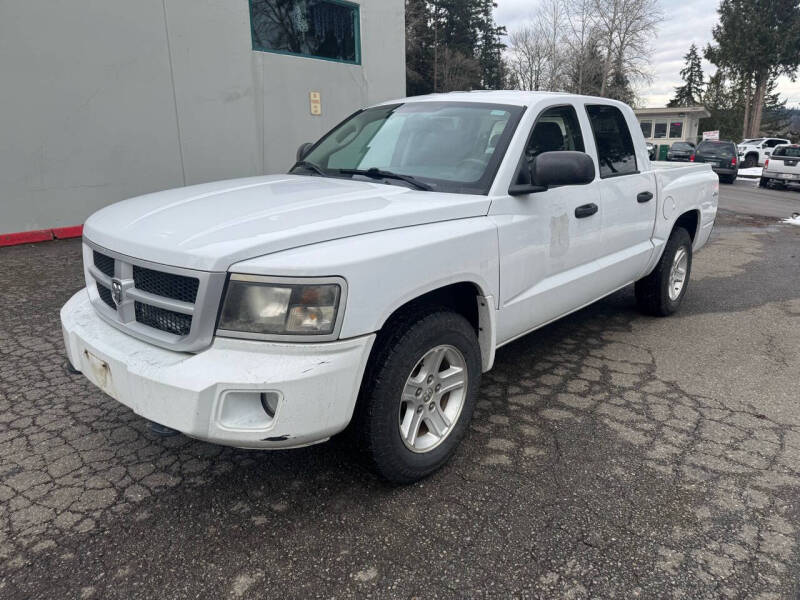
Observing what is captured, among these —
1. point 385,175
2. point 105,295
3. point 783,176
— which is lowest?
point 783,176

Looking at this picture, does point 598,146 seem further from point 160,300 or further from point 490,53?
point 490,53

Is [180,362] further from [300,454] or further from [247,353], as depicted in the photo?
[300,454]

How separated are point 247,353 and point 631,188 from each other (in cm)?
321

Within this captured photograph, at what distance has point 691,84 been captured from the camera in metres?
76.2

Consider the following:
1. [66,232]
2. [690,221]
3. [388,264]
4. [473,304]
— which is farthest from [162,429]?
[66,232]

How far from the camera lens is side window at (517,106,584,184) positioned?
341 cm

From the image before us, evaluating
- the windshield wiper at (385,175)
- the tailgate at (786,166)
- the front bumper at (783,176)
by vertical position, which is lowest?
the front bumper at (783,176)

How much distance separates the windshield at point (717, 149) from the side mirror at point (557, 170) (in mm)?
27077

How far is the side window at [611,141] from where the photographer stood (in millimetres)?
4090

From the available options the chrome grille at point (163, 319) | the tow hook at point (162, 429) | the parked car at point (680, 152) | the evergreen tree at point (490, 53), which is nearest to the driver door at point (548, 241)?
the chrome grille at point (163, 319)

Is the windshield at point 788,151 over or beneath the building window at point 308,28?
beneath

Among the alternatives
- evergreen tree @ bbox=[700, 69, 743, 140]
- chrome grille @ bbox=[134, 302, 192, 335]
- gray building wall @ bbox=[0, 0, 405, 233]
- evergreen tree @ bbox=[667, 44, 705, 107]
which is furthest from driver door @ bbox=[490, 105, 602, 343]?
evergreen tree @ bbox=[667, 44, 705, 107]

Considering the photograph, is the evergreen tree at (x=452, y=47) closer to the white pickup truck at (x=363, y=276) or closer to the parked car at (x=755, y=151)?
the parked car at (x=755, y=151)

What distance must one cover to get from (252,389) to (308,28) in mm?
10279
